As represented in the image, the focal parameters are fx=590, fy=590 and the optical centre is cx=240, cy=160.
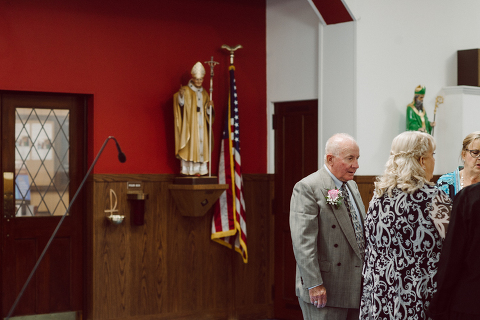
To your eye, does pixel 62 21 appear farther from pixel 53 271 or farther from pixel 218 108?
pixel 53 271

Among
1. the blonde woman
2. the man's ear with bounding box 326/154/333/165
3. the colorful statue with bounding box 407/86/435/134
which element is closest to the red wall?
the colorful statue with bounding box 407/86/435/134

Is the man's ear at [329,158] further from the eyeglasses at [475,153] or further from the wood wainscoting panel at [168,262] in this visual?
the wood wainscoting panel at [168,262]

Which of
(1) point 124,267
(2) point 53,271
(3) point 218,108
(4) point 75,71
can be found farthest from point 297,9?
(2) point 53,271

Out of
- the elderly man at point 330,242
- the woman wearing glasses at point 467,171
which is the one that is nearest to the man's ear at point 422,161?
the elderly man at point 330,242

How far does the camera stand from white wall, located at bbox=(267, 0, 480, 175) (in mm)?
5102

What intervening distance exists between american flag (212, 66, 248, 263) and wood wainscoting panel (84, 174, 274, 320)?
0.15 metres

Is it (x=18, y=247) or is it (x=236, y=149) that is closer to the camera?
(x=18, y=247)

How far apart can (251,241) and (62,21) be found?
8.57ft

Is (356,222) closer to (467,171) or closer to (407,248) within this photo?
(407,248)

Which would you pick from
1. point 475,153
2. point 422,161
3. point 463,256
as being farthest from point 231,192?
point 463,256

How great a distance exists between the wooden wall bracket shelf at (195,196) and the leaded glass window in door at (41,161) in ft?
3.15

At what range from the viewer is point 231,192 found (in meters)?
5.41

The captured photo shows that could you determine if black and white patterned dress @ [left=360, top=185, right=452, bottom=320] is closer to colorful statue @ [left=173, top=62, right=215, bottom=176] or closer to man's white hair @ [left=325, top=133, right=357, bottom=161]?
man's white hair @ [left=325, top=133, right=357, bottom=161]

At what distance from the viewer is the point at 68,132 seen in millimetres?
5117
